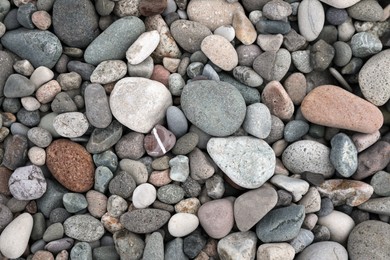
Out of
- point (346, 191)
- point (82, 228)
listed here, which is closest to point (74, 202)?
point (82, 228)

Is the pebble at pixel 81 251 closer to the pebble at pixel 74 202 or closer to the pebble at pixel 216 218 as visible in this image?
the pebble at pixel 74 202

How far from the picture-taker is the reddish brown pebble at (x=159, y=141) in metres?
1.71

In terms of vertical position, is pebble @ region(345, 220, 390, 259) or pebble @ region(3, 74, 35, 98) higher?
pebble @ region(3, 74, 35, 98)

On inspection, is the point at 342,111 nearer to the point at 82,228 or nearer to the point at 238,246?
the point at 238,246

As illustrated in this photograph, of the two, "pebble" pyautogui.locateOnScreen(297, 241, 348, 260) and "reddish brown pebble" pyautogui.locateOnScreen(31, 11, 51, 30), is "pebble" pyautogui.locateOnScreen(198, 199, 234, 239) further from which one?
"reddish brown pebble" pyautogui.locateOnScreen(31, 11, 51, 30)

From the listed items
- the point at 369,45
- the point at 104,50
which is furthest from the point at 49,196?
the point at 369,45

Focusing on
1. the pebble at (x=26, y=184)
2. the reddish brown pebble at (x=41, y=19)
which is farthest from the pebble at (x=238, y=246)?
the reddish brown pebble at (x=41, y=19)

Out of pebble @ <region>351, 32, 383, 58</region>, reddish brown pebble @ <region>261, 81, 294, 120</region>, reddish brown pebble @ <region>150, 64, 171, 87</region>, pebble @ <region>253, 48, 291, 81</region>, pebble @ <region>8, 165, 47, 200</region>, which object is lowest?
pebble @ <region>8, 165, 47, 200</region>

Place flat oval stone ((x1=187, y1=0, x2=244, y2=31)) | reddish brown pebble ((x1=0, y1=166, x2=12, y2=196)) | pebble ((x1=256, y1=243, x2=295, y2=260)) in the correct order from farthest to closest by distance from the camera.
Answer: flat oval stone ((x1=187, y1=0, x2=244, y2=31))
reddish brown pebble ((x1=0, y1=166, x2=12, y2=196))
pebble ((x1=256, y1=243, x2=295, y2=260))

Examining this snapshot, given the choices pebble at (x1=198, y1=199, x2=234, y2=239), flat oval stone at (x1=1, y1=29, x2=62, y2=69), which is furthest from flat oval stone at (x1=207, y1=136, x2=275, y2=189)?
flat oval stone at (x1=1, y1=29, x2=62, y2=69)

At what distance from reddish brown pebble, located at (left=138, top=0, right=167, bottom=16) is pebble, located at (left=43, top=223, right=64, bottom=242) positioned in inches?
33.9

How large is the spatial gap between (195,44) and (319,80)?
0.51 meters

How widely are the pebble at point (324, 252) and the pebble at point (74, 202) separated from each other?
2.68 feet

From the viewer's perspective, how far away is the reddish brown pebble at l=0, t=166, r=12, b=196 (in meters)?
1.72
